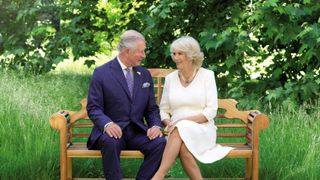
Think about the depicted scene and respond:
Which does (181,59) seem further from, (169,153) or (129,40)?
(169,153)

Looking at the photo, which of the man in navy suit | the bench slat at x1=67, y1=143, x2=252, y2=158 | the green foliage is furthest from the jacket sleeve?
the green foliage

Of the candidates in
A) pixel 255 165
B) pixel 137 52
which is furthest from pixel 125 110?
pixel 255 165

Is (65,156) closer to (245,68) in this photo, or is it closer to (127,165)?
(127,165)

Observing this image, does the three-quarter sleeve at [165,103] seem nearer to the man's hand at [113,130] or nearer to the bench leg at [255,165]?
the man's hand at [113,130]

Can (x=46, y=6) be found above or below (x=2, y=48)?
above

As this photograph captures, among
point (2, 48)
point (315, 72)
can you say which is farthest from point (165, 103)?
point (2, 48)

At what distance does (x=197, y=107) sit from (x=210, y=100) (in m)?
0.13

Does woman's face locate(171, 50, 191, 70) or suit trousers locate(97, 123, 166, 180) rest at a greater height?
woman's face locate(171, 50, 191, 70)

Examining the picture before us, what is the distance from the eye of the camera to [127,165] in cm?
557

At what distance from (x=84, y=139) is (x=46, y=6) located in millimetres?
4052

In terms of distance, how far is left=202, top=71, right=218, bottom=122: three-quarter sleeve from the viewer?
4.93 meters

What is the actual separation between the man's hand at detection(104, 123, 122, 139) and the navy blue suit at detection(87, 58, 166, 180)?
3 centimetres

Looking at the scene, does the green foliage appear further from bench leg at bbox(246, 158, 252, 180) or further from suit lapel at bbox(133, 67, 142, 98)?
suit lapel at bbox(133, 67, 142, 98)

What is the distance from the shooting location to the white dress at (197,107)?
4.79 m
